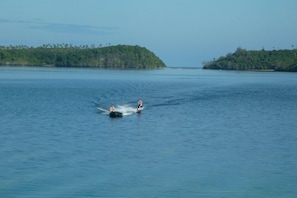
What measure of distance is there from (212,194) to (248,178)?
2689 millimetres

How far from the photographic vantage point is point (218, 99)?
56531 millimetres

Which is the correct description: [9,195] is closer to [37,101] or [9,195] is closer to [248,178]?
[248,178]

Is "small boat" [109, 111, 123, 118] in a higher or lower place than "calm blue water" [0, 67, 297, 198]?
higher

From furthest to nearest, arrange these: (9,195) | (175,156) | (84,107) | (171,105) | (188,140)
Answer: (171,105) < (84,107) < (188,140) < (175,156) < (9,195)

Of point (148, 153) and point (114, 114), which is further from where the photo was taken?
point (114, 114)

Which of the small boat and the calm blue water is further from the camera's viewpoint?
the small boat

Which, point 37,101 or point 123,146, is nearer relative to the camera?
point 123,146

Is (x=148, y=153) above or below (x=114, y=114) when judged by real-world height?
below

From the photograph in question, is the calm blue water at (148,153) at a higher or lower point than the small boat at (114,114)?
lower

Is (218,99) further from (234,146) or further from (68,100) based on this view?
(234,146)

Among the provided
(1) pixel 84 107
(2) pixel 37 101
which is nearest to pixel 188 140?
(1) pixel 84 107

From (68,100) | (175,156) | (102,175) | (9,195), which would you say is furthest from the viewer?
(68,100)

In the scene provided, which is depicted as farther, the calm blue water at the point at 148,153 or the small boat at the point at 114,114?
the small boat at the point at 114,114

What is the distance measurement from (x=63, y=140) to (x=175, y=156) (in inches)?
250
